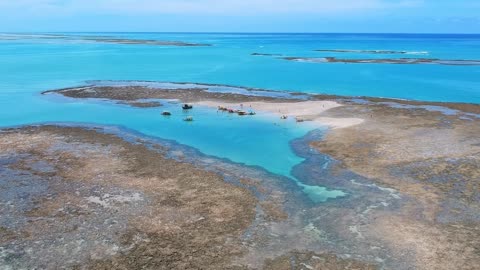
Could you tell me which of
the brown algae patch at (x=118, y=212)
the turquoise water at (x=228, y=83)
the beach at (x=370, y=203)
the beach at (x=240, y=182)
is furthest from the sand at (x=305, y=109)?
the brown algae patch at (x=118, y=212)

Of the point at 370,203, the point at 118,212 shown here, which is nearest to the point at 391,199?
the point at 370,203

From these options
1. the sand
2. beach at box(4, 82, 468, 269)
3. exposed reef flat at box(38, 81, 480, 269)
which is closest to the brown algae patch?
beach at box(4, 82, 468, 269)

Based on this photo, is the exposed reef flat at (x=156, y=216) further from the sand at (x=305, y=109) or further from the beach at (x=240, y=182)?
the sand at (x=305, y=109)

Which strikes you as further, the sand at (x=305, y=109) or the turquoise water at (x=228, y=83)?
the sand at (x=305, y=109)

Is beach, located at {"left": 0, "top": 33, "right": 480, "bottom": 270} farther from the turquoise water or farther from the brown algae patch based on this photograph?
the turquoise water

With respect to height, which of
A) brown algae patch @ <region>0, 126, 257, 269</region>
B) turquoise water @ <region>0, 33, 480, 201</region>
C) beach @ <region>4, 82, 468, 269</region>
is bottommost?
turquoise water @ <region>0, 33, 480, 201</region>

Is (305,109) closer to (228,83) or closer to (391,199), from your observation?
(391,199)

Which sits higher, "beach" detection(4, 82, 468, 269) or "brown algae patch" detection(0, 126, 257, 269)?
"beach" detection(4, 82, 468, 269)

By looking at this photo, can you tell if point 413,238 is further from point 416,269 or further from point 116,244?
point 116,244

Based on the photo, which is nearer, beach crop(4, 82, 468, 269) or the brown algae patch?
the brown algae patch
